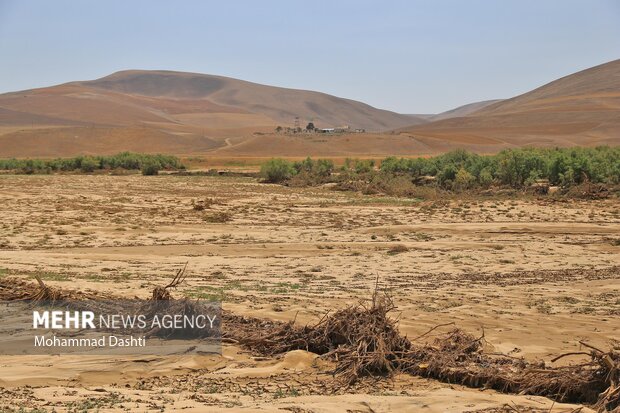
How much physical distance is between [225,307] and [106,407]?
4216mm

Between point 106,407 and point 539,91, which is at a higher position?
point 539,91

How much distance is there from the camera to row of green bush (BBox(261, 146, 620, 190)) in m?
36.9

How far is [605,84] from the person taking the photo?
178m

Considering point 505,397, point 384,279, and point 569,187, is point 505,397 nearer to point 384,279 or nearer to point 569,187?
point 384,279

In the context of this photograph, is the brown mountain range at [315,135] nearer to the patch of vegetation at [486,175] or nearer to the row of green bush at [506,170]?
the row of green bush at [506,170]

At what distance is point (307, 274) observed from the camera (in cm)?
1491

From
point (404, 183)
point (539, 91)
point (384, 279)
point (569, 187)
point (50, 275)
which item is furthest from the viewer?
point (539, 91)

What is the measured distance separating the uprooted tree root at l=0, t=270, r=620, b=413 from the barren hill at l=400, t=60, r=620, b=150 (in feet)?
331

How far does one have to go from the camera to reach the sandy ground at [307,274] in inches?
289

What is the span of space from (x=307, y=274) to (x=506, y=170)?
26.4 meters

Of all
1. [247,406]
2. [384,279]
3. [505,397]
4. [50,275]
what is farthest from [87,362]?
[384,279]

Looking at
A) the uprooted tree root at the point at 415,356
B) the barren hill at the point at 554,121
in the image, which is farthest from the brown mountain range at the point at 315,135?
the uprooted tree root at the point at 415,356

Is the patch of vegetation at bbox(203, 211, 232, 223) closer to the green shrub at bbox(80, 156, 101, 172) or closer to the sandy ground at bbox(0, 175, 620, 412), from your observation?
the sandy ground at bbox(0, 175, 620, 412)

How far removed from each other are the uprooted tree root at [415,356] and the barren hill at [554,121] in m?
101
